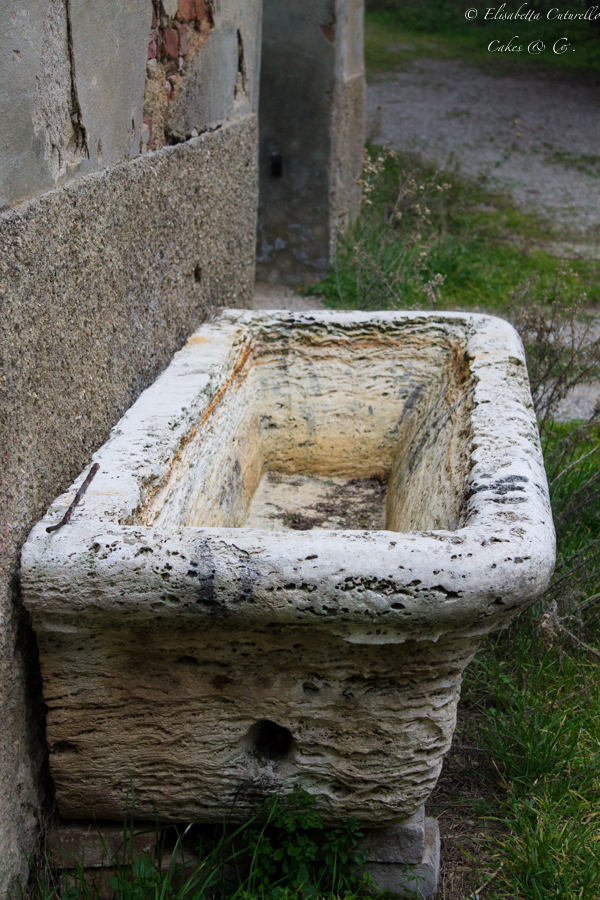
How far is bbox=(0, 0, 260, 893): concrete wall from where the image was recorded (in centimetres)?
150

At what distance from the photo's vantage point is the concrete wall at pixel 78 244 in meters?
1.50

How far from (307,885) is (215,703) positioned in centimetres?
40

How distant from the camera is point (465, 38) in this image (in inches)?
531

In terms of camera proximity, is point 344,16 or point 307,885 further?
point 344,16

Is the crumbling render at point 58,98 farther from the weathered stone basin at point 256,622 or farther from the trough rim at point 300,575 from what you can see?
the trough rim at point 300,575

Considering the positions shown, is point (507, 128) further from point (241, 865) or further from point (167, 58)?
point (241, 865)

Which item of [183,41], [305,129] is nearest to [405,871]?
[183,41]

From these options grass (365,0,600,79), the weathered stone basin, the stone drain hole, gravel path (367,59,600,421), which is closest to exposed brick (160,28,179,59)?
the weathered stone basin

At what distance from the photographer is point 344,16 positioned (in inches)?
226

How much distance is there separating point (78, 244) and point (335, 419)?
4.11 ft

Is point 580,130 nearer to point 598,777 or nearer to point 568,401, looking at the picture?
point 568,401

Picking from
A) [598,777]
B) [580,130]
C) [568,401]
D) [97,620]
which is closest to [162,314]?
[97,620]

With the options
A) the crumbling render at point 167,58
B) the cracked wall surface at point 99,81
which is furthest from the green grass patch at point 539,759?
the crumbling render at point 167,58

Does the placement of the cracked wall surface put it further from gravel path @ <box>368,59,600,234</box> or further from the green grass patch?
gravel path @ <box>368,59,600,234</box>
